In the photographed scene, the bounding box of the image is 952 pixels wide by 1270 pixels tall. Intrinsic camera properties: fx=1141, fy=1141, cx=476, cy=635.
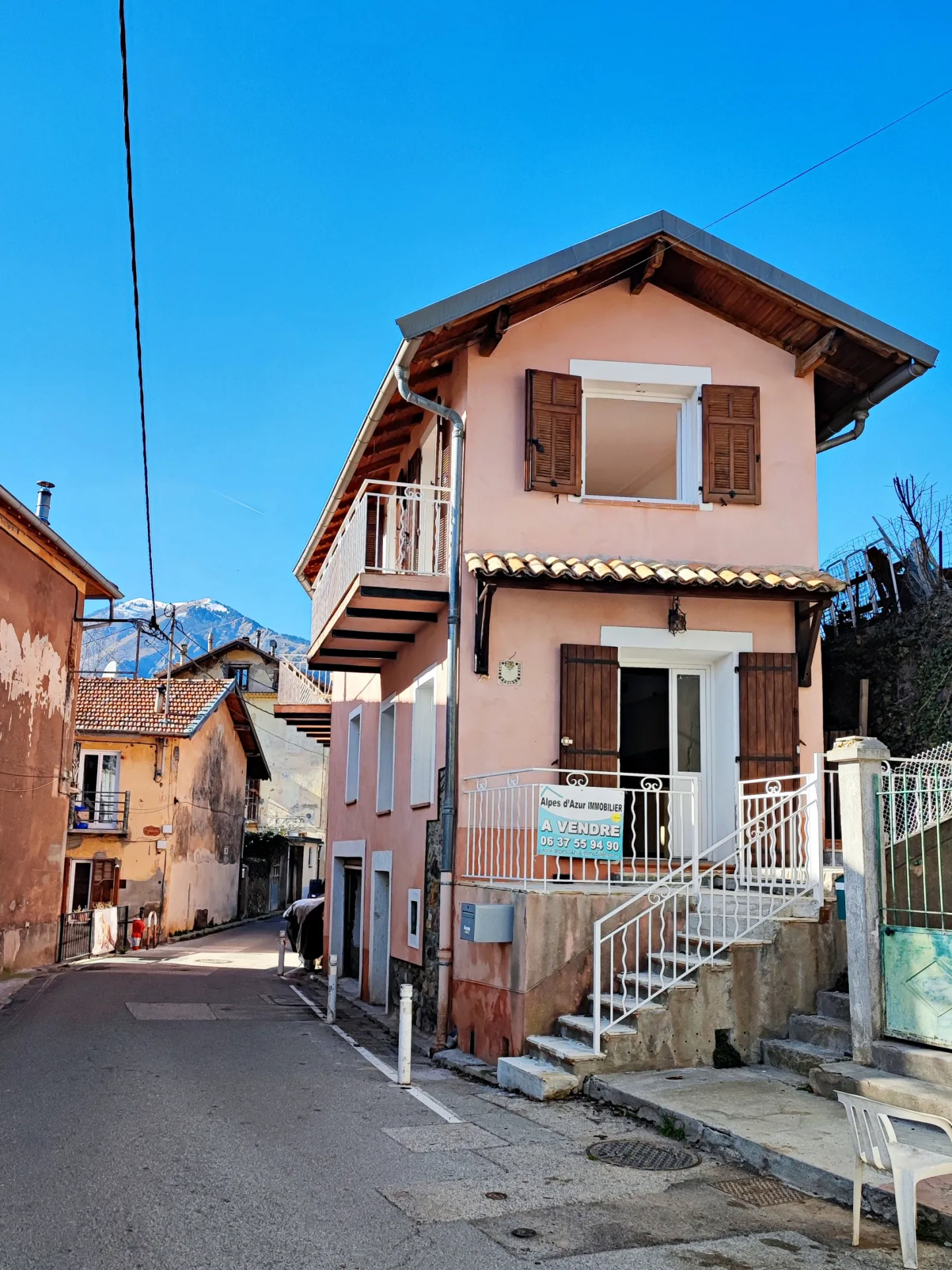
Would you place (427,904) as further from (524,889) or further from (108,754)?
(108,754)

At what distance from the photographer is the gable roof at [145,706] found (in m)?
32.0

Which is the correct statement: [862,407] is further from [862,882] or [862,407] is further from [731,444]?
[862,882]

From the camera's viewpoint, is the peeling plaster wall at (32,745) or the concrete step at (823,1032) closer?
the concrete step at (823,1032)

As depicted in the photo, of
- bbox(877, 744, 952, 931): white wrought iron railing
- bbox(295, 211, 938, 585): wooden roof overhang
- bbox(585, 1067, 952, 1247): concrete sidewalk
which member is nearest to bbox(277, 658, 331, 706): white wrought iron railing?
bbox(295, 211, 938, 585): wooden roof overhang

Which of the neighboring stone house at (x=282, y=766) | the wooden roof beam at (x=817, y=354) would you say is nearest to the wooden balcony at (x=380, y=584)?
the wooden roof beam at (x=817, y=354)

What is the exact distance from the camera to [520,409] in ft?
42.2

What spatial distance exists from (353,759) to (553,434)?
8.64 meters

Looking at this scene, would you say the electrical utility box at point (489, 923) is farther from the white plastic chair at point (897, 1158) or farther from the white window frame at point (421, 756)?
the white plastic chair at point (897, 1158)

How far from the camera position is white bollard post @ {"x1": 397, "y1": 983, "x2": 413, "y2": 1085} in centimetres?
955

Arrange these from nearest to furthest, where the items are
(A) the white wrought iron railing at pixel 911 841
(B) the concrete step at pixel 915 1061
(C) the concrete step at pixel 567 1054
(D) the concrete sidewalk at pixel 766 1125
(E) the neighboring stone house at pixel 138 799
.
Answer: (D) the concrete sidewalk at pixel 766 1125, (B) the concrete step at pixel 915 1061, (A) the white wrought iron railing at pixel 911 841, (C) the concrete step at pixel 567 1054, (E) the neighboring stone house at pixel 138 799

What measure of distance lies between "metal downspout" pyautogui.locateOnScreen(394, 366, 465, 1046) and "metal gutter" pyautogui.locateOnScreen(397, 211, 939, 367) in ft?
4.18

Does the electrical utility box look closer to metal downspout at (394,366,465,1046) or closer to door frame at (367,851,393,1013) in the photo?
metal downspout at (394,366,465,1046)

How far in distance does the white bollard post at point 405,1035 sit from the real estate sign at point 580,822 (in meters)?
1.78

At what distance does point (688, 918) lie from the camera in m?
10.3
